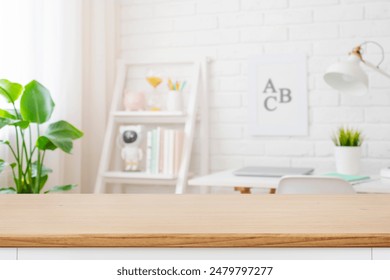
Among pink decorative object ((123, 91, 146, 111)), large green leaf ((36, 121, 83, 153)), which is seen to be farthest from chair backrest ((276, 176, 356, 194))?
pink decorative object ((123, 91, 146, 111))

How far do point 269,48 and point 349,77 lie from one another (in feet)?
1.89

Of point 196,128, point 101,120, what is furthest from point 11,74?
point 196,128

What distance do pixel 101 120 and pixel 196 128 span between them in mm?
559

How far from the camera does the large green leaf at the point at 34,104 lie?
216cm

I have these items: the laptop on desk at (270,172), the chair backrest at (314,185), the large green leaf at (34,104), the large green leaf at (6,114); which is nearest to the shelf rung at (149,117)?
the laptop on desk at (270,172)

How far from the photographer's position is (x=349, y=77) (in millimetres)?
2445

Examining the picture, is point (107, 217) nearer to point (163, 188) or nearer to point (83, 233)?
point (83, 233)

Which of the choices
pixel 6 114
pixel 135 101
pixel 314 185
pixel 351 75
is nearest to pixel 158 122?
pixel 135 101

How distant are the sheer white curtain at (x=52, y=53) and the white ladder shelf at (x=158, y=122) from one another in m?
0.18

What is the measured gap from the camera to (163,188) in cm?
310

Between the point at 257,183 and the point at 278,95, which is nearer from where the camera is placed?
the point at 257,183

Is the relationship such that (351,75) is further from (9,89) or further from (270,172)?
(9,89)

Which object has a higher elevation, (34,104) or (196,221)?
(34,104)
